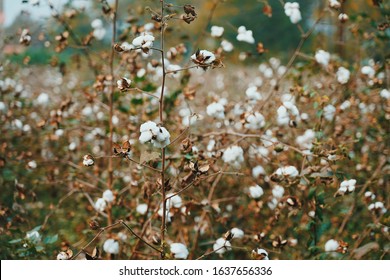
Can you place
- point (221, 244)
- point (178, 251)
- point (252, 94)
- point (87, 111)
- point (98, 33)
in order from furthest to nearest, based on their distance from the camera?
1. point (87, 111)
2. point (98, 33)
3. point (252, 94)
4. point (221, 244)
5. point (178, 251)

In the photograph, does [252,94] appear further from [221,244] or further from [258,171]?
[221,244]

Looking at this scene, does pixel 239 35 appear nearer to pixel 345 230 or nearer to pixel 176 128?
pixel 176 128

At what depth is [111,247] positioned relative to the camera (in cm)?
182

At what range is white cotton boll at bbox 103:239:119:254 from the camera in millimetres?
1814

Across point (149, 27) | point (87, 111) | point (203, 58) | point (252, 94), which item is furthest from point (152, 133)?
point (87, 111)

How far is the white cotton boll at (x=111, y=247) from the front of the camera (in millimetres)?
1814

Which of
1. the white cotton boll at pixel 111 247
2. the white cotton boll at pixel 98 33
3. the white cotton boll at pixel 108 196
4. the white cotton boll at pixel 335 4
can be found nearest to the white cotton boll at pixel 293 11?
the white cotton boll at pixel 335 4

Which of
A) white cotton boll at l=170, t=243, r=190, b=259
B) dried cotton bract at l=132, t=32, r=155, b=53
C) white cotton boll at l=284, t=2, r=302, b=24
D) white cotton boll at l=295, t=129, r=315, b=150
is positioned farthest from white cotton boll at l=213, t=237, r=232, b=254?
white cotton boll at l=284, t=2, r=302, b=24

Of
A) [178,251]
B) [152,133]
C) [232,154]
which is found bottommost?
[178,251]

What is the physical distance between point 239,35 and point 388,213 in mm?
1022

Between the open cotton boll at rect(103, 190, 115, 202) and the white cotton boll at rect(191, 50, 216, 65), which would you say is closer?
the white cotton boll at rect(191, 50, 216, 65)

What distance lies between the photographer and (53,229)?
8.90ft

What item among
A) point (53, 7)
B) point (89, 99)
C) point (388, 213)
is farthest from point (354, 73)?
point (53, 7)

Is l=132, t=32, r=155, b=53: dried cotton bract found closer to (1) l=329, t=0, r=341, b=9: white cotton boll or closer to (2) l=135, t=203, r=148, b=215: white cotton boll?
(2) l=135, t=203, r=148, b=215: white cotton boll
